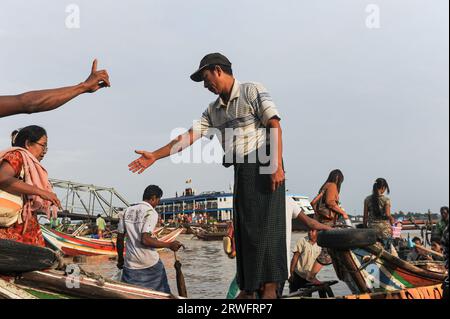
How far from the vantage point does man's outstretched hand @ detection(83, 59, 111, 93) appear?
7.08 ft

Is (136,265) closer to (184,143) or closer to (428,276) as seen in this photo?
(184,143)

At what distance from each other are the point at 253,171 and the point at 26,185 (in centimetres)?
150

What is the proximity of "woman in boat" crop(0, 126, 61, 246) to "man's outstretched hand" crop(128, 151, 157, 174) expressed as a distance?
0.55 meters

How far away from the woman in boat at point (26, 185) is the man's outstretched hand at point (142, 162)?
1.82 ft

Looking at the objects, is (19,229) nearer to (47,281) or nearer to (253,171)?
(47,281)

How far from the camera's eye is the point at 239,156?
2771 mm

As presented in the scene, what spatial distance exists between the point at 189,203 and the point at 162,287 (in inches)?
2256

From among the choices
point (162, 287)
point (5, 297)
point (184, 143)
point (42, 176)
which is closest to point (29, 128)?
point (42, 176)

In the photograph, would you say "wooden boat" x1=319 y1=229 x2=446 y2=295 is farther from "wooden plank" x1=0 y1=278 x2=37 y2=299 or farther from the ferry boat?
the ferry boat

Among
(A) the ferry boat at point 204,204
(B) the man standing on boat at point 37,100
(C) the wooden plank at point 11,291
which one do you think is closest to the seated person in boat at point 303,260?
(C) the wooden plank at point 11,291

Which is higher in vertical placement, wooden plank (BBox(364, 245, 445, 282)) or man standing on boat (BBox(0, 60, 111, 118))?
man standing on boat (BBox(0, 60, 111, 118))

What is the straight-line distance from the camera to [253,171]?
271 cm

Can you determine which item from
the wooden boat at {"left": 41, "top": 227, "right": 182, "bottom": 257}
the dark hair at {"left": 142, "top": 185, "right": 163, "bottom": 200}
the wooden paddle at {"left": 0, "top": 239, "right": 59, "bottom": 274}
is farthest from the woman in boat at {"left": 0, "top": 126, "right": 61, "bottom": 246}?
the wooden boat at {"left": 41, "top": 227, "right": 182, "bottom": 257}
